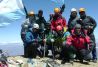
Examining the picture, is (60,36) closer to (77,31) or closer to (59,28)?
(59,28)

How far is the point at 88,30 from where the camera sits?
20.3 metres

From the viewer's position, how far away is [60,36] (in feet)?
66.8

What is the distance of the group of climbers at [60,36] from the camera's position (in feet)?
64.8

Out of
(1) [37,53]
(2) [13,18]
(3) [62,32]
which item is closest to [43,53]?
(1) [37,53]

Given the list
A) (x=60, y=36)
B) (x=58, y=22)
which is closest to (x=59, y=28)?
(x=60, y=36)

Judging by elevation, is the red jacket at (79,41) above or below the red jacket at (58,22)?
below

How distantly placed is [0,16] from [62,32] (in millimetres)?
4436

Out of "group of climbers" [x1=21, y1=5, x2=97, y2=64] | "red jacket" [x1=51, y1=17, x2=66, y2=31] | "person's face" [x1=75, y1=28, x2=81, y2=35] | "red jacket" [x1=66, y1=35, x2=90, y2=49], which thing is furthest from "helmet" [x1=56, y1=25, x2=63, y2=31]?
"person's face" [x1=75, y1=28, x2=81, y2=35]

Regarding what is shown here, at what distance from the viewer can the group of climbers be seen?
19750 millimetres

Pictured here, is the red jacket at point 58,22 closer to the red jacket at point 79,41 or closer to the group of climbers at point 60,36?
the group of climbers at point 60,36

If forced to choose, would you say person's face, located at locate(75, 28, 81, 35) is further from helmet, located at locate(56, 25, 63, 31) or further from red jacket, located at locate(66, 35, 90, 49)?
helmet, located at locate(56, 25, 63, 31)

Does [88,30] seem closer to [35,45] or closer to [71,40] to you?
[71,40]

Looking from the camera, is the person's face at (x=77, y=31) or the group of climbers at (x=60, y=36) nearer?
the person's face at (x=77, y=31)

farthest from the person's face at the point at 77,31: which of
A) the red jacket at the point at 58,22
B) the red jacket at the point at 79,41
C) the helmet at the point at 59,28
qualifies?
the red jacket at the point at 58,22
